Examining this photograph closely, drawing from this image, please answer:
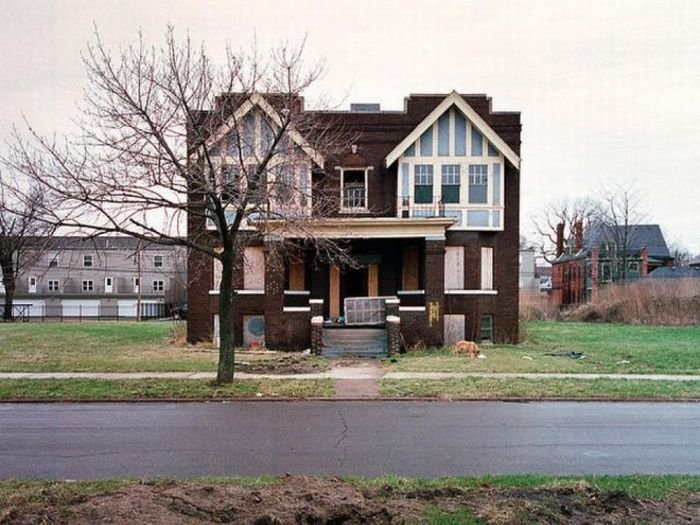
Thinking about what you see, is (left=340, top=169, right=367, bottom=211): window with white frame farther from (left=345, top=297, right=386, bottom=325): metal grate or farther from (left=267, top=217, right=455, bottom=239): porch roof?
(left=345, top=297, right=386, bottom=325): metal grate

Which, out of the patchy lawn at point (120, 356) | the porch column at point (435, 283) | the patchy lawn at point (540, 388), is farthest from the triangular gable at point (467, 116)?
the patchy lawn at point (540, 388)

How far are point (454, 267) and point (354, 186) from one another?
5220 mm

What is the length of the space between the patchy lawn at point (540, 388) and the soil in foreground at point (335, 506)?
7.46m

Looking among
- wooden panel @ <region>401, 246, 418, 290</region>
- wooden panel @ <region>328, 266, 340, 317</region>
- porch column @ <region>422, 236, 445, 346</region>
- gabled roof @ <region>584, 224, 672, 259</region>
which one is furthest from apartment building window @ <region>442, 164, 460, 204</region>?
gabled roof @ <region>584, 224, 672, 259</region>

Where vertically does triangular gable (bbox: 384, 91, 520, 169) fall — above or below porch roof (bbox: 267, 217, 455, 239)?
above

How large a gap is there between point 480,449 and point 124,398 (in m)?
7.79

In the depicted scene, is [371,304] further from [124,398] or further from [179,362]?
[124,398]

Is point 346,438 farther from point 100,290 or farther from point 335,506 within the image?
point 100,290

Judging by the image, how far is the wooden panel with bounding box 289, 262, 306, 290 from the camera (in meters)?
26.5

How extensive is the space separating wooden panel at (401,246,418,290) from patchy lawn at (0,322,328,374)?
6825mm

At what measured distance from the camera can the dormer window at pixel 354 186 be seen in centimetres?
2684

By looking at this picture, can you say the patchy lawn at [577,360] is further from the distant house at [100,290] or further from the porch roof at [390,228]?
the distant house at [100,290]

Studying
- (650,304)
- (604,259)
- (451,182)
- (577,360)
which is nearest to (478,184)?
(451,182)

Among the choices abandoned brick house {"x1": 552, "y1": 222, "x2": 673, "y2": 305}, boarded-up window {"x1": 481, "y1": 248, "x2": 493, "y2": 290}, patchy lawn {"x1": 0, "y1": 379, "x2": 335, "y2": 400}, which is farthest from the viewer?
abandoned brick house {"x1": 552, "y1": 222, "x2": 673, "y2": 305}
